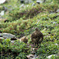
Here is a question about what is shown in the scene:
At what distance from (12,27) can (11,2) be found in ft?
34.7

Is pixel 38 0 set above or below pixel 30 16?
above

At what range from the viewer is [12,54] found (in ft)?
22.5

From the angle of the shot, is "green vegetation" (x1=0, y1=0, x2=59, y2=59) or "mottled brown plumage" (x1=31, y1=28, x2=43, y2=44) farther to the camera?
"mottled brown plumage" (x1=31, y1=28, x2=43, y2=44)

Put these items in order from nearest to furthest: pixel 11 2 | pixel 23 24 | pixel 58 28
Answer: pixel 58 28, pixel 23 24, pixel 11 2

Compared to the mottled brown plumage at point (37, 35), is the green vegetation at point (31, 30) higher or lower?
lower

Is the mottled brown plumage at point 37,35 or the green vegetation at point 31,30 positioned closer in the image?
the green vegetation at point 31,30

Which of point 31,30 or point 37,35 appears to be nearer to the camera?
point 37,35

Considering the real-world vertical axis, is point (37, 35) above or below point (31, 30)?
above

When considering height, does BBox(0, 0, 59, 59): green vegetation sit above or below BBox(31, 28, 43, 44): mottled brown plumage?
below

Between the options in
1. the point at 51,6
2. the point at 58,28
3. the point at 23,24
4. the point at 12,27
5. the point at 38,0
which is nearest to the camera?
A: the point at 58,28

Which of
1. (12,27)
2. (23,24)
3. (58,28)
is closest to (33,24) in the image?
(23,24)

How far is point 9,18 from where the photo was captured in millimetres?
Answer: 14445

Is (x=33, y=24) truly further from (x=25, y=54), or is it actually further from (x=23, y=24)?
(x=25, y=54)

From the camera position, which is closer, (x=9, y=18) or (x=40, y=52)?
(x=40, y=52)
